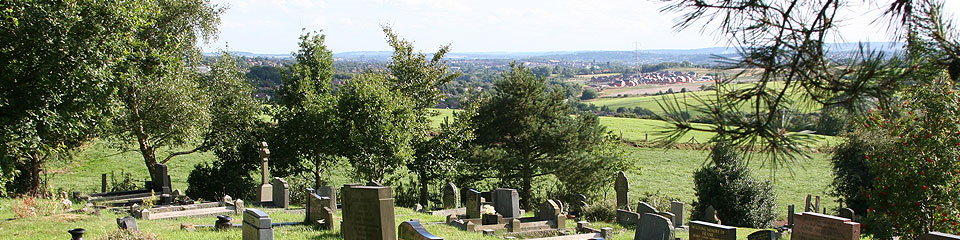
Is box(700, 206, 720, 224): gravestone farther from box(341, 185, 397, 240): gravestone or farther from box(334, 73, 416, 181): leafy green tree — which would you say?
box(341, 185, 397, 240): gravestone

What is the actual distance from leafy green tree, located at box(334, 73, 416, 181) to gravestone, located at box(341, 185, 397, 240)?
12.8 metres

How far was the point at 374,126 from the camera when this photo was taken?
22.2 m

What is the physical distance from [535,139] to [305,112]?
371 inches

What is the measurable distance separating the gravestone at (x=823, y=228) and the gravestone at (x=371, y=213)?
313 inches

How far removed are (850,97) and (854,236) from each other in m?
9.02

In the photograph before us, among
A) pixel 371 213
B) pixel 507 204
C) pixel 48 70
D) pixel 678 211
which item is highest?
pixel 48 70

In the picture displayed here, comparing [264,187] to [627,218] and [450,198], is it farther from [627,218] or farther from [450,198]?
[627,218]

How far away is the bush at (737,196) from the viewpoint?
→ 72.6 feet

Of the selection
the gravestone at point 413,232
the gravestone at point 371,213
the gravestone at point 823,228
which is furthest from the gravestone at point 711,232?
the gravestone at point 371,213

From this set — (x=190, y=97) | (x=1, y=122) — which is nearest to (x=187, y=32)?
(x=190, y=97)

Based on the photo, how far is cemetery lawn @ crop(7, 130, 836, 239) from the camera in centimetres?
1289

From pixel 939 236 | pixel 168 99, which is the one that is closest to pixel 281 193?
pixel 168 99

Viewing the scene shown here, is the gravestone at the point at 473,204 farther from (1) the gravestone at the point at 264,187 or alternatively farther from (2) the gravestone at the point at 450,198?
(1) the gravestone at the point at 264,187

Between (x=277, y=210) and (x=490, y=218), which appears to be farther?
(x=277, y=210)
